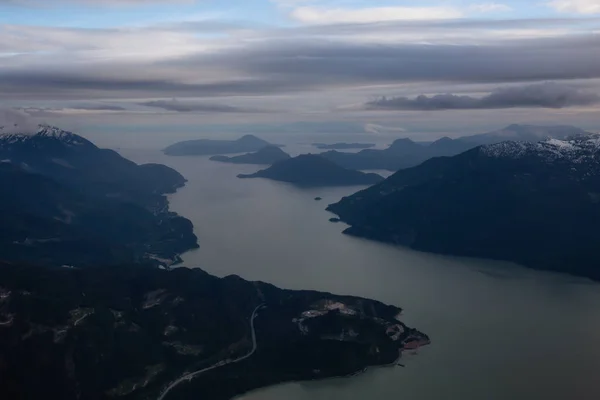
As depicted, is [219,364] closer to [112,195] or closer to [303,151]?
[112,195]

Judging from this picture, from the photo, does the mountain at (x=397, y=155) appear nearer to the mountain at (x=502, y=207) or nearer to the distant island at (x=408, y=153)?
the distant island at (x=408, y=153)

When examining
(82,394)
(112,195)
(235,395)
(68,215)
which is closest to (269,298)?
(235,395)

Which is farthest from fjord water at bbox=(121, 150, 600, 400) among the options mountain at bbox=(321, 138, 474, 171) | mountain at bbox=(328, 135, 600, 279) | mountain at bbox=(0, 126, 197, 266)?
mountain at bbox=(321, 138, 474, 171)

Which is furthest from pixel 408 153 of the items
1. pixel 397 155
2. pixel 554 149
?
pixel 554 149

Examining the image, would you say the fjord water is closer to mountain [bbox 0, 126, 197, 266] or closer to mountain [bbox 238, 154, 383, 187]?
mountain [bbox 0, 126, 197, 266]

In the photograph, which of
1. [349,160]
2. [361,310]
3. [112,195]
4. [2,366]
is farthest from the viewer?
[349,160]

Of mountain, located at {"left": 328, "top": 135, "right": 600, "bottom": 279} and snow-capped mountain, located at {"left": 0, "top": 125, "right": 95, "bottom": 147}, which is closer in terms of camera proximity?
mountain, located at {"left": 328, "top": 135, "right": 600, "bottom": 279}
